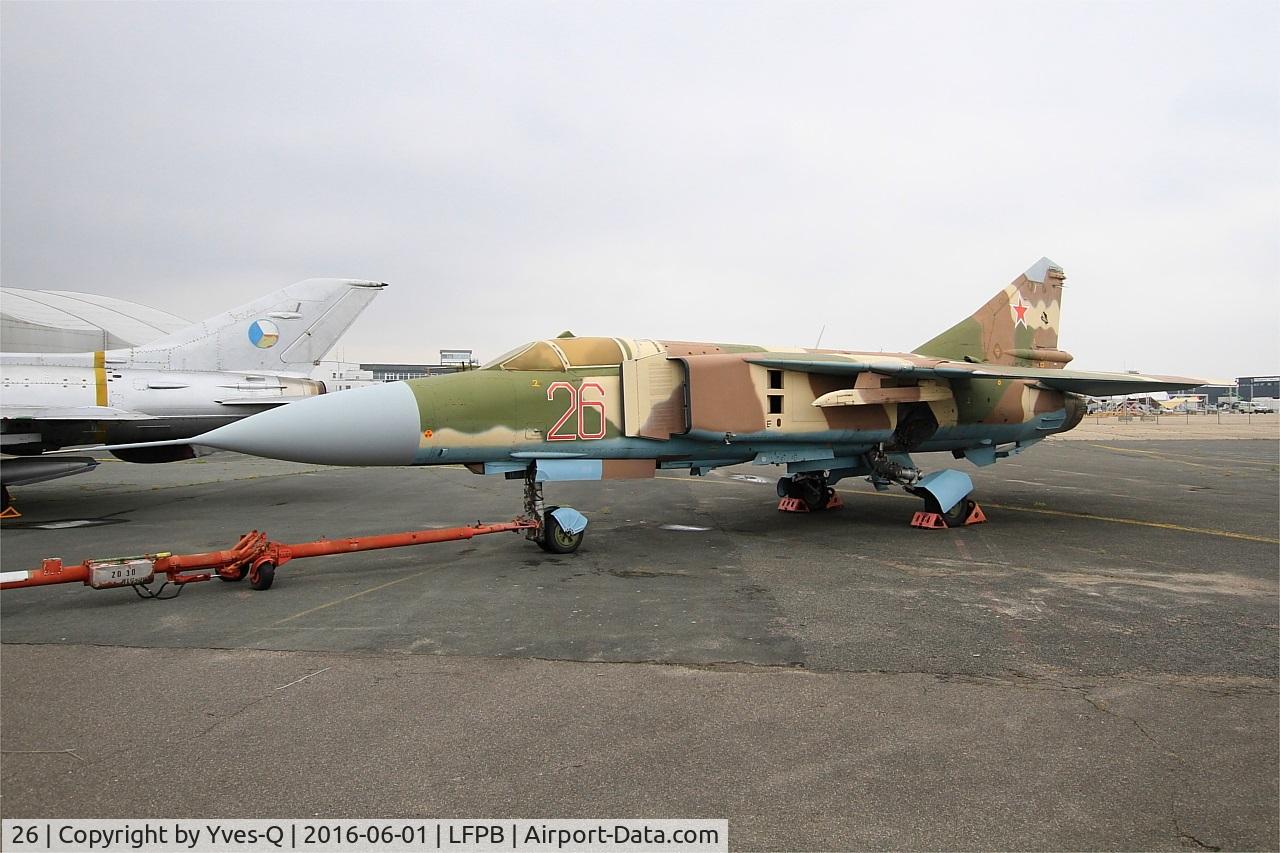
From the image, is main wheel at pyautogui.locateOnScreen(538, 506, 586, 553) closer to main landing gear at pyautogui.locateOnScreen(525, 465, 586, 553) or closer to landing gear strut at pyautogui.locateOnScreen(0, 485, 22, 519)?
main landing gear at pyautogui.locateOnScreen(525, 465, 586, 553)

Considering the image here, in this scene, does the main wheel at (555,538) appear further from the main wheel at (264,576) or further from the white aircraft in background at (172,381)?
the white aircraft in background at (172,381)

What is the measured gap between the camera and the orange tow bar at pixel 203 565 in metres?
5.26

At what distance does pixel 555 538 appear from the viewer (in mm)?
7723

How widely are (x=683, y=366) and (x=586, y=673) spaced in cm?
465

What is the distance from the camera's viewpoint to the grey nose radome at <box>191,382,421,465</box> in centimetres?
643

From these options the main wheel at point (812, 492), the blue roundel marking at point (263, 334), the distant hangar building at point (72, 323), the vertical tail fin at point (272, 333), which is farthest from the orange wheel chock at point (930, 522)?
the distant hangar building at point (72, 323)

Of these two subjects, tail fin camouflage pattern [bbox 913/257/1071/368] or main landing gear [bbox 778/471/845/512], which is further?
tail fin camouflage pattern [bbox 913/257/1071/368]

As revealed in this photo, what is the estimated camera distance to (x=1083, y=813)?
8.78 feet

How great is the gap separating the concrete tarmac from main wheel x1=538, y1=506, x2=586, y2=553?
1.56ft

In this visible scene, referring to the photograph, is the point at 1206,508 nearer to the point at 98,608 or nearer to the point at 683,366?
the point at 683,366

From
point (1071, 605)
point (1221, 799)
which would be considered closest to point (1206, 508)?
point (1071, 605)

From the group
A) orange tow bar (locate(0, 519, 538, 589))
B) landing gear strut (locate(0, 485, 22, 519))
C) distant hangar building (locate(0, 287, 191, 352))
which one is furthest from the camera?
distant hangar building (locate(0, 287, 191, 352))

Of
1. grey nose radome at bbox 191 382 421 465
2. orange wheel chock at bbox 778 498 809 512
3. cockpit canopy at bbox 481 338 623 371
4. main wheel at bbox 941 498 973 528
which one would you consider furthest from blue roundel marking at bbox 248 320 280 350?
main wheel at bbox 941 498 973 528

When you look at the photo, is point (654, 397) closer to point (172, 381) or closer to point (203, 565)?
point (203, 565)
